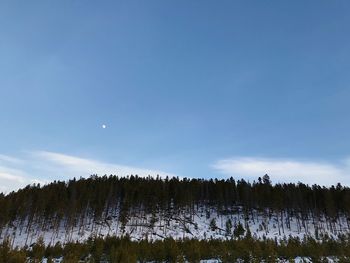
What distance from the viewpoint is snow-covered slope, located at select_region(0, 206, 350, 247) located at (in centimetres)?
7206

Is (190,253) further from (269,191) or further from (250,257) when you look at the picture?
(269,191)

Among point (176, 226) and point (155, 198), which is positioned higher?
point (155, 198)

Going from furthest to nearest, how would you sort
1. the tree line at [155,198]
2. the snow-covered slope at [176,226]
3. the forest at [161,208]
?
the tree line at [155,198] < the forest at [161,208] < the snow-covered slope at [176,226]

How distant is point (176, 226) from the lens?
7994cm

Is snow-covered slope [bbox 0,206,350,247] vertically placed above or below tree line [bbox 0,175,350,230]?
below

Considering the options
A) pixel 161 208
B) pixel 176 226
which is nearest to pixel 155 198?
pixel 161 208

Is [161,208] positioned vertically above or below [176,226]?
above

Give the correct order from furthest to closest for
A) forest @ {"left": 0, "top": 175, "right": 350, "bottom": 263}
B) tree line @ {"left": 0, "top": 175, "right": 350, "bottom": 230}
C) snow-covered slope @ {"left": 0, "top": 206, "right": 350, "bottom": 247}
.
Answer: tree line @ {"left": 0, "top": 175, "right": 350, "bottom": 230}
forest @ {"left": 0, "top": 175, "right": 350, "bottom": 263}
snow-covered slope @ {"left": 0, "top": 206, "right": 350, "bottom": 247}

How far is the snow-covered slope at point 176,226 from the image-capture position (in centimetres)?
7206

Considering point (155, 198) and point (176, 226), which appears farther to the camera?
point (155, 198)

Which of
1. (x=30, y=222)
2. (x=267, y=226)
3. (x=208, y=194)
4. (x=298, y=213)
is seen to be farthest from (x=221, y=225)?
(x=30, y=222)

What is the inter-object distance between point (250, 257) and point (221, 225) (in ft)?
190

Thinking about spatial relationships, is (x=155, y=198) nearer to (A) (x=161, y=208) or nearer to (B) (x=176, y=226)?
(A) (x=161, y=208)

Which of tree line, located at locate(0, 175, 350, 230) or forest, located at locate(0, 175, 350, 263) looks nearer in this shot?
forest, located at locate(0, 175, 350, 263)
